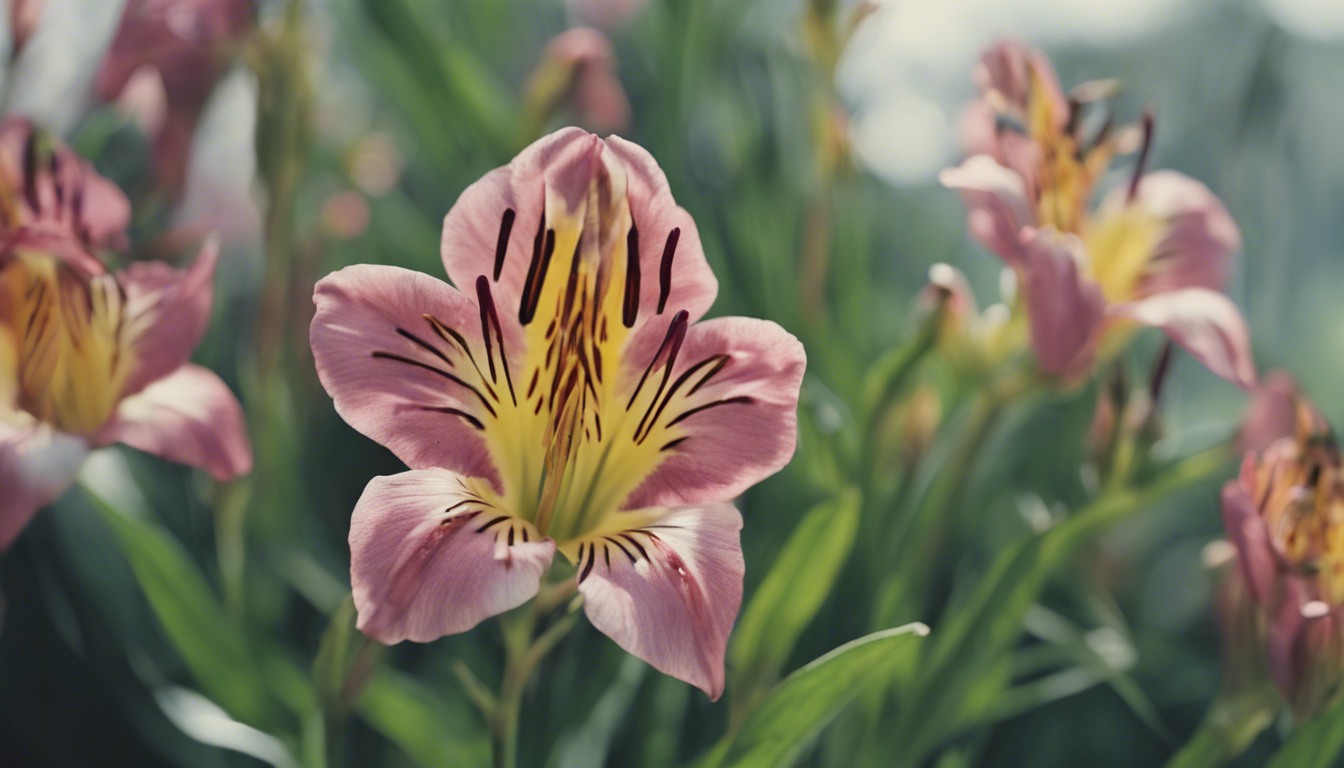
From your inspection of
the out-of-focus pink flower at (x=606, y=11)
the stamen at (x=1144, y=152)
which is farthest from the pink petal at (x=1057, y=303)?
the out-of-focus pink flower at (x=606, y=11)

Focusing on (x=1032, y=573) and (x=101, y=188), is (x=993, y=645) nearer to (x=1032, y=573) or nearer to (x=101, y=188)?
(x=1032, y=573)

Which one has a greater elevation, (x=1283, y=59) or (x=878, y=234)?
(x=1283, y=59)

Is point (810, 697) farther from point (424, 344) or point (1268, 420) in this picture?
point (1268, 420)

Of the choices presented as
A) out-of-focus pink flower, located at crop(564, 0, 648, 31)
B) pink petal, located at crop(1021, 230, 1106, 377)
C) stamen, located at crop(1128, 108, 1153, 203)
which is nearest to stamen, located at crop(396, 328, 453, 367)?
pink petal, located at crop(1021, 230, 1106, 377)

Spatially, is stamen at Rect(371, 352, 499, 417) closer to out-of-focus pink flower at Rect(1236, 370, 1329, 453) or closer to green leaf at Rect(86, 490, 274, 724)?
green leaf at Rect(86, 490, 274, 724)

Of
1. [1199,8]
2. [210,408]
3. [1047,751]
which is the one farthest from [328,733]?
[1199,8]

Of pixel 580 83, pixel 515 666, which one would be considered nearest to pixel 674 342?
pixel 515 666
